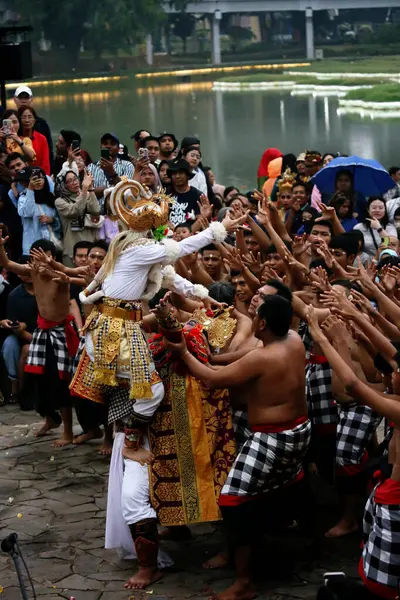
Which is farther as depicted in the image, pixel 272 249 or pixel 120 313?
pixel 272 249

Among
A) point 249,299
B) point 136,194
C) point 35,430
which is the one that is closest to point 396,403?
point 136,194

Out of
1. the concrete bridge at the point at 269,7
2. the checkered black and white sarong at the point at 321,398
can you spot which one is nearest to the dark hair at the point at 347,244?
the checkered black and white sarong at the point at 321,398

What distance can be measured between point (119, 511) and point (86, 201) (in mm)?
4639

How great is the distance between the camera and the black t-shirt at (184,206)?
31.7 feet

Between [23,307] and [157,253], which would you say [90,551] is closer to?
[157,253]

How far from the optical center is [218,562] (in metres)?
5.70

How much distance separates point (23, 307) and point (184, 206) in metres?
1.80

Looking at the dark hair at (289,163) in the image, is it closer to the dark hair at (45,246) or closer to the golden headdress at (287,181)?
the golden headdress at (287,181)

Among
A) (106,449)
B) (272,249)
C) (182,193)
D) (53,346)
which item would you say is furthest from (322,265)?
(182,193)

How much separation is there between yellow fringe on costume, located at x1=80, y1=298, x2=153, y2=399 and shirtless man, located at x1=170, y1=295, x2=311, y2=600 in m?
0.41

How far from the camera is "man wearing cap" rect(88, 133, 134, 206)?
10.4 metres

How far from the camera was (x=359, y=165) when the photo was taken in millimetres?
9945

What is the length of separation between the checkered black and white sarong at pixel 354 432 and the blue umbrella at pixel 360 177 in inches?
174

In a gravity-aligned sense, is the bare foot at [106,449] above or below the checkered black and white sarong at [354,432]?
below
